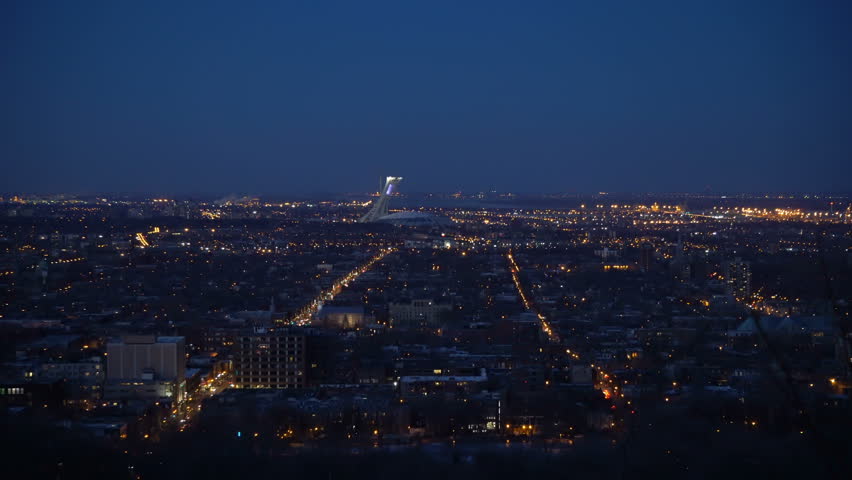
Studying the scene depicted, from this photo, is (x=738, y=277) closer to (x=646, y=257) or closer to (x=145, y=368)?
(x=646, y=257)

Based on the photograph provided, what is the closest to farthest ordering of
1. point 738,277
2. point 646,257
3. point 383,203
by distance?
1. point 738,277
2. point 646,257
3. point 383,203

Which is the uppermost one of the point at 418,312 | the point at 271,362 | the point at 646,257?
the point at 646,257

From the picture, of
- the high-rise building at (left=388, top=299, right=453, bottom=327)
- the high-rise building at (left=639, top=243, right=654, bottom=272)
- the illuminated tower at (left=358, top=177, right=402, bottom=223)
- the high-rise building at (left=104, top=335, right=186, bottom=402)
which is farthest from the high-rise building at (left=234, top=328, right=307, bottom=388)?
the illuminated tower at (left=358, top=177, right=402, bottom=223)

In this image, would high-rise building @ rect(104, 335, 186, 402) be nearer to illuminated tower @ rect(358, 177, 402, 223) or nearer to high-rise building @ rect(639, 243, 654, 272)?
high-rise building @ rect(639, 243, 654, 272)

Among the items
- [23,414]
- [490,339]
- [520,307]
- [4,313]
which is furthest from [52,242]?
[23,414]

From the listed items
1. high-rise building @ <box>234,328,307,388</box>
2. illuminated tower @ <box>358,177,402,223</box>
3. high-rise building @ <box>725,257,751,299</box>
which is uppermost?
illuminated tower @ <box>358,177,402,223</box>

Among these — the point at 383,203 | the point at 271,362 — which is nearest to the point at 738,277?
the point at 271,362
